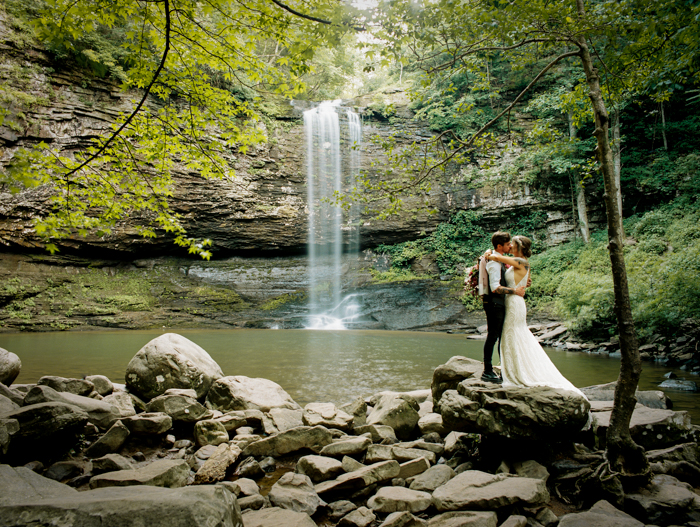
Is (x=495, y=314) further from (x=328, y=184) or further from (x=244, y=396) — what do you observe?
(x=328, y=184)

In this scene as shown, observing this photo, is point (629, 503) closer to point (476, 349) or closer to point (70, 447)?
point (70, 447)

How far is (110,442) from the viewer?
11.9 ft

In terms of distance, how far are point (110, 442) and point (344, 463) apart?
239 centimetres

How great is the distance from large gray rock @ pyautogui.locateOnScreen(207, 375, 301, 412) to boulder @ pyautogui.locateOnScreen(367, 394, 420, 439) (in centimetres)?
134

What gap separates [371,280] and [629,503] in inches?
801

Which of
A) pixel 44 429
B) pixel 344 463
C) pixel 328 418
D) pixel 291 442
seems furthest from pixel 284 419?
pixel 44 429

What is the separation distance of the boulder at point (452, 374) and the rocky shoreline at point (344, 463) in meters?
0.02

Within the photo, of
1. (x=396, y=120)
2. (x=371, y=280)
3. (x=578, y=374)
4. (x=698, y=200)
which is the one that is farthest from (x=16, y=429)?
(x=396, y=120)

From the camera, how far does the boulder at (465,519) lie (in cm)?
224

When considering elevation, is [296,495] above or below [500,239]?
below

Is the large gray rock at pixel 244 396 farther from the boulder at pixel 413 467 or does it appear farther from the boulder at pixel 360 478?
the boulder at pixel 413 467

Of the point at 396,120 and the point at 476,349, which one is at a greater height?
the point at 396,120

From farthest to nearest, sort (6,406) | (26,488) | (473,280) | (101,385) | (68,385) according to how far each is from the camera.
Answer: (101,385)
(68,385)
(473,280)
(6,406)
(26,488)

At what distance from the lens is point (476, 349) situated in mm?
11367
